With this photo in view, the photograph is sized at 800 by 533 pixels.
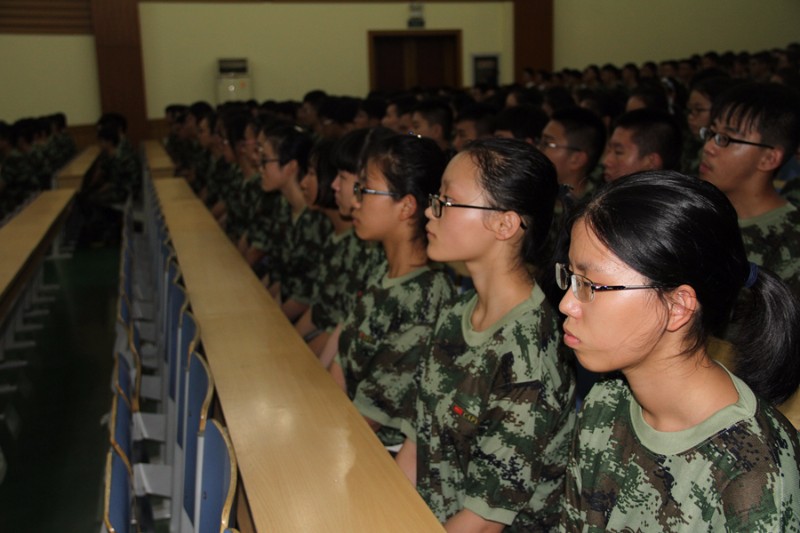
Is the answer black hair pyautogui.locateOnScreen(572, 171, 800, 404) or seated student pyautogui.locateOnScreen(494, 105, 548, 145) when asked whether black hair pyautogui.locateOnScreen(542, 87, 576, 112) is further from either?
black hair pyautogui.locateOnScreen(572, 171, 800, 404)

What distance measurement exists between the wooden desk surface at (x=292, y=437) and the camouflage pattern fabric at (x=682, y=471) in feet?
1.02

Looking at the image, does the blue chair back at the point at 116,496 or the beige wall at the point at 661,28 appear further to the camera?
the beige wall at the point at 661,28

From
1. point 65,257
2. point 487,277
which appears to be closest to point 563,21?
point 65,257

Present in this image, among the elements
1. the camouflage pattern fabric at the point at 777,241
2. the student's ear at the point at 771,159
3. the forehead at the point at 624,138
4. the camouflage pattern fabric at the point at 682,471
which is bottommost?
the camouflage pattern fabric at the point at 682,471

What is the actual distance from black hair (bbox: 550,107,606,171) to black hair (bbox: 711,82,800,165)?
3.55 ft

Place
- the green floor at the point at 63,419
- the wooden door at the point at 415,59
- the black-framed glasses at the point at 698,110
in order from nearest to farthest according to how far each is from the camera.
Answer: the green floor at the point at 63,419
the black-framed glasses at the point at 698,110
the wooden door at the point at 415,59

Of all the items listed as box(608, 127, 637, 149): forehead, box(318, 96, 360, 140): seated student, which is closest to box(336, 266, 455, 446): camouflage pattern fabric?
box(608, 127, 637, 149): forehead

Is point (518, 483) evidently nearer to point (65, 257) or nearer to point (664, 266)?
point (664, 266)

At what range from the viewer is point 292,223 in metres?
3.88

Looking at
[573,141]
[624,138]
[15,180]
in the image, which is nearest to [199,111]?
[15,180]

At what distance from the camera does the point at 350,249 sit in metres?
3.08

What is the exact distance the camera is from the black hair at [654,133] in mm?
3180

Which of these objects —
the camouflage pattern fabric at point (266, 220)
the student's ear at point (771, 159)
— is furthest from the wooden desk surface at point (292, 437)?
the student's ear at point (771, 159)

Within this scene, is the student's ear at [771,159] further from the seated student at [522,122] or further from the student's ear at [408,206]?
the seated student at [522,122]
